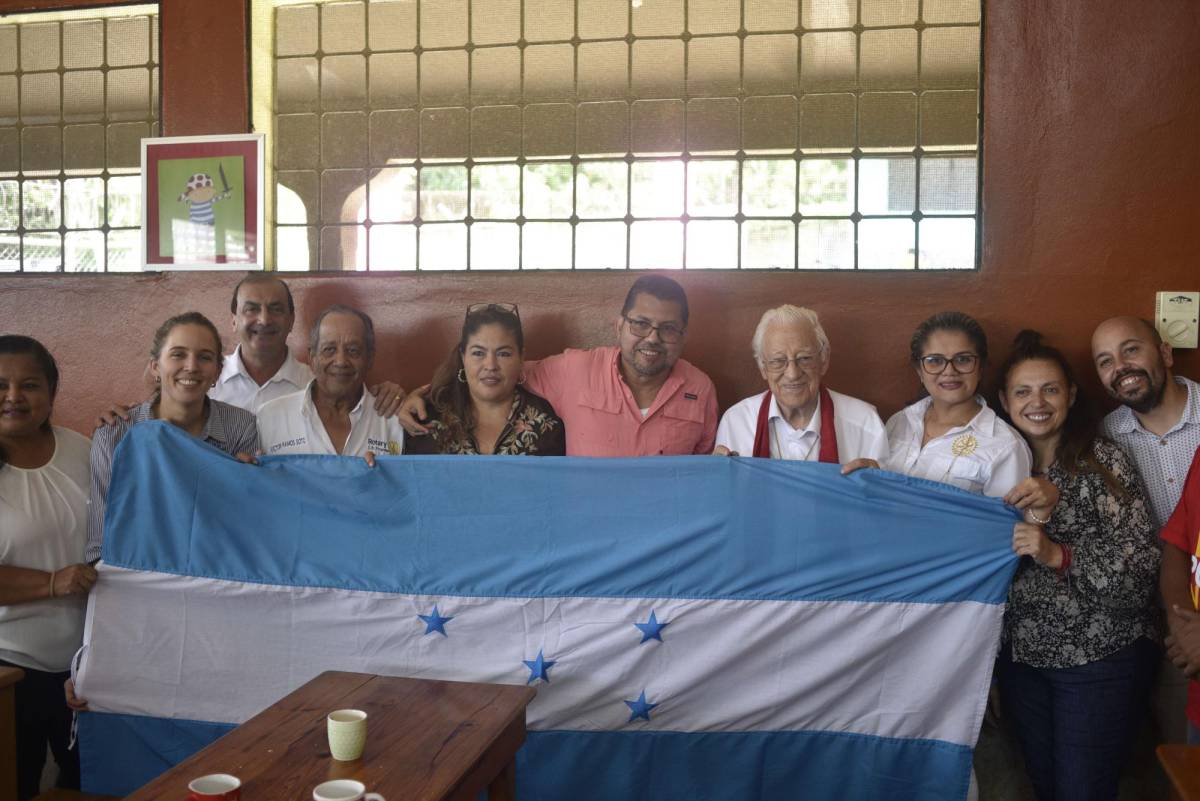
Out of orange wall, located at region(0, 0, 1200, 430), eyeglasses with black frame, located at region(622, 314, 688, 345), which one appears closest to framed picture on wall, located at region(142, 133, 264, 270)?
orange wall, located at region(0, 0, 1200, 430)

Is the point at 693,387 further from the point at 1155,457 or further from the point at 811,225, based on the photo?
the point at 1155,457

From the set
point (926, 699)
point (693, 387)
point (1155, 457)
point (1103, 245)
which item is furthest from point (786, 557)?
point (1103, 245)

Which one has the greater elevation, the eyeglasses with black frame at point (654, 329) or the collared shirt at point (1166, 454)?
the eyeglasses with black frame at point (654, 329)

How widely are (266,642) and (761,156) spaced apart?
8.17ft

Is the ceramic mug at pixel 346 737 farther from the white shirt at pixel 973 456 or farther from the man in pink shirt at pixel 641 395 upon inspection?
the white shirt at pixel 973 456

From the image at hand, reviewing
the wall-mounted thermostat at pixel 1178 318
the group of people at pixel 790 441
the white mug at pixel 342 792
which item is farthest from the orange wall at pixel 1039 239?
the white mug at pixel 342 792

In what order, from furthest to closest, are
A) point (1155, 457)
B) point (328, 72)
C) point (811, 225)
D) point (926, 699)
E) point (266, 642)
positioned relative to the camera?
1. point (328, 72)
2. point (811, 225)
3. point (1155, 457)
4. point (266, 642)
5. point (926, 699)

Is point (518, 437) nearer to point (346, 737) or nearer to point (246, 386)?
point (246, 386)

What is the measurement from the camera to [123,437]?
2736 millimetres

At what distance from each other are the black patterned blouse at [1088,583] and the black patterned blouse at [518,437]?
4.84 ft

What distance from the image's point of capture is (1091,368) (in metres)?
3.29

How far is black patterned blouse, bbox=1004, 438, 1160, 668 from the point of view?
2.61m

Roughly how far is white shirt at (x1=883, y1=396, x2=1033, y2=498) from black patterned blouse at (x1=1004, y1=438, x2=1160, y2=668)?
17 cm

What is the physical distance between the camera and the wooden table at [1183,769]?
174 centimetres
